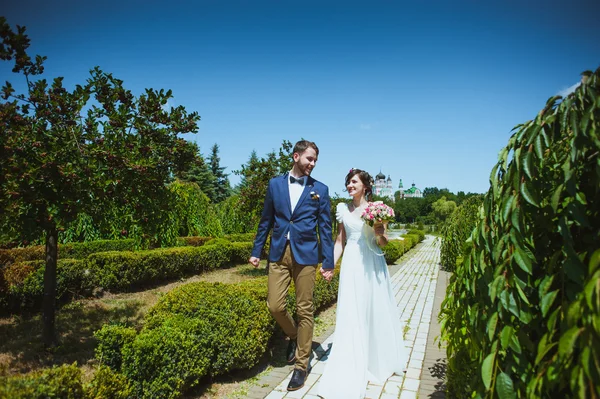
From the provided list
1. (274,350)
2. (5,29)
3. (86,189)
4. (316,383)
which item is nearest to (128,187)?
(86,189)

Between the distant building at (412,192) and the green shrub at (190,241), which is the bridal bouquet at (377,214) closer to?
the green shrub at (190,241)

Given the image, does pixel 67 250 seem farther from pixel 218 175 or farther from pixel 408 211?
pixel 408 211

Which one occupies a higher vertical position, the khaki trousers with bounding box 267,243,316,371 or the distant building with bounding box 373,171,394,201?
the distant building with bounding box 373,171,394,201

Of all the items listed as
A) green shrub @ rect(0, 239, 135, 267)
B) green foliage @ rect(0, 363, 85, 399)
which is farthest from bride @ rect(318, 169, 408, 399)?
green shrub @ rect(0, 239, 135, 267)

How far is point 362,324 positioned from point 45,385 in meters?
2.67

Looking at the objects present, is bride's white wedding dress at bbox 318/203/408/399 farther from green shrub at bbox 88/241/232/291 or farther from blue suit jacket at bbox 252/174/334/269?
green shrub at bbox 88/241/232/291

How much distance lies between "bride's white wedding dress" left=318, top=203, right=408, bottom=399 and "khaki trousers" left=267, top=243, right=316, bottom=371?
0.98ft

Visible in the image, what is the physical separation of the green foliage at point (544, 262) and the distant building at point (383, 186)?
137342 millimetres

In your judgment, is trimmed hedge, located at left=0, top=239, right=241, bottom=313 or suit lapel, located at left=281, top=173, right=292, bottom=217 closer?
suit lapel, located at left=281, top=173, right=292, bottom=217

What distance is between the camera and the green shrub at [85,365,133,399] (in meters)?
2.25

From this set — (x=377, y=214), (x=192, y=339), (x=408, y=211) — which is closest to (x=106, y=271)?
(x=192, y=339)

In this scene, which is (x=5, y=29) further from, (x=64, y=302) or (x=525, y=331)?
(x=64, y=302)

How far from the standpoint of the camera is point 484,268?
173cm

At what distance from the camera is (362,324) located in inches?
145
